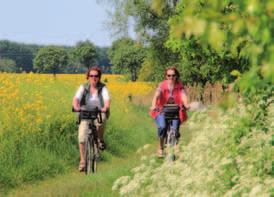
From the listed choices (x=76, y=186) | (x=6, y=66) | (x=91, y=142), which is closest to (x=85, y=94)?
(x=91, y=142)

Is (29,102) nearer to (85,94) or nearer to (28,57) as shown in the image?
(85,94)

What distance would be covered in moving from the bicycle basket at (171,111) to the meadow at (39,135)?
2.89m

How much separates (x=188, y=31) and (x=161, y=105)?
388 inches

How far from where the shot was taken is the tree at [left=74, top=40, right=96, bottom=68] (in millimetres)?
114188

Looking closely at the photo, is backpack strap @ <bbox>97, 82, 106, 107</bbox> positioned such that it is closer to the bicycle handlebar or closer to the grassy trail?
the bicycle handlebar

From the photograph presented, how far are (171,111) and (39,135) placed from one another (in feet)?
11.9

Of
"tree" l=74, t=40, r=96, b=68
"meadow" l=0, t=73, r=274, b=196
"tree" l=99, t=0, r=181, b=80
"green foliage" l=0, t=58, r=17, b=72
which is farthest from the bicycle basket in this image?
"tree" l=74, t=40, r=96, b=68

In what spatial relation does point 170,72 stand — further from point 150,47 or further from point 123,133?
point 150,47

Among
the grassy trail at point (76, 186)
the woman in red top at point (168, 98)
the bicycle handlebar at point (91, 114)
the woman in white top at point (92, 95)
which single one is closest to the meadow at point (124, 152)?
the grassy trail at point (76, 186)

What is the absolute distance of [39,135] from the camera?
542 inches

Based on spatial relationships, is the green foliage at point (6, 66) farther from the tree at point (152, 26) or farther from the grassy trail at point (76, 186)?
the grassy trail at point (76, 186)

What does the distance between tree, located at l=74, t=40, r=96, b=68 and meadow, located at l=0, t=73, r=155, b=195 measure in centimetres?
9592

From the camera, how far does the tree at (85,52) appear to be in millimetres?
114188

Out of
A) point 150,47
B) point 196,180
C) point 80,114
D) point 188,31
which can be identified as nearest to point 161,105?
point 80,114
